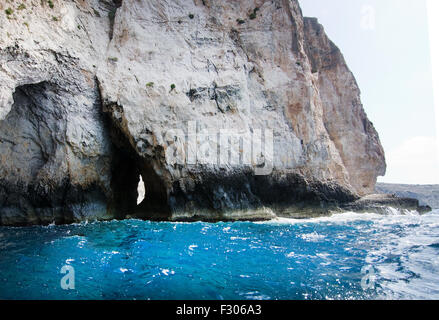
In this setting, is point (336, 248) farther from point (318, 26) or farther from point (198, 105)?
point (318, 26)

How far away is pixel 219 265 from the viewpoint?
5695 mm

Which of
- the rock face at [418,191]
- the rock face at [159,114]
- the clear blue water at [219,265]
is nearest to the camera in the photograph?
the clear blue water at [219,265]

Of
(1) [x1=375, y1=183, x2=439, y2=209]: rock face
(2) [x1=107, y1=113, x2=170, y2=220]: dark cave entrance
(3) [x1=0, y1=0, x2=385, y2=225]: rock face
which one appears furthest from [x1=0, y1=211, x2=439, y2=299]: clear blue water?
(1) [x1=375, y1=183, x2=439, y2=209]: rock face

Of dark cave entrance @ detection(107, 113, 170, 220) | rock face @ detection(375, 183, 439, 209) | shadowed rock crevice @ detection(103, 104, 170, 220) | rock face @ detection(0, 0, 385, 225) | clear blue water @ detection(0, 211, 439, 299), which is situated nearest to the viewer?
clear blue water @ detection(0, 211, 439, 299)

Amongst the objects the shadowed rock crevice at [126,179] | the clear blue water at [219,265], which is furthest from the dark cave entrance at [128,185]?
the clear blue water at [219,265]

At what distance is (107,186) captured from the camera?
13469 mm

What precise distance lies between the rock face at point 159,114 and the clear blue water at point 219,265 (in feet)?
12.7

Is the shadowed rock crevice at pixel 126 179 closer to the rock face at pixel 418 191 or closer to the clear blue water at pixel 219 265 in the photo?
the clear blue water at pixel 219 265

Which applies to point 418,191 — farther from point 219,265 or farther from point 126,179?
point 219,265

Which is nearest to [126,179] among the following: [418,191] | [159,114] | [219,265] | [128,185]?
[128,185]

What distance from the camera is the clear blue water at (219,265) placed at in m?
4.30

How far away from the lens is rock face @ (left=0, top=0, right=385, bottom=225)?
39.8 ft

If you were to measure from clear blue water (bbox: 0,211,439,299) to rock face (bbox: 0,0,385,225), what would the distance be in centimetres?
386

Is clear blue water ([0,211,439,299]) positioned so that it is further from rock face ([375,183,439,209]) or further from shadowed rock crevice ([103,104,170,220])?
rock face ([375,183,439,209])
